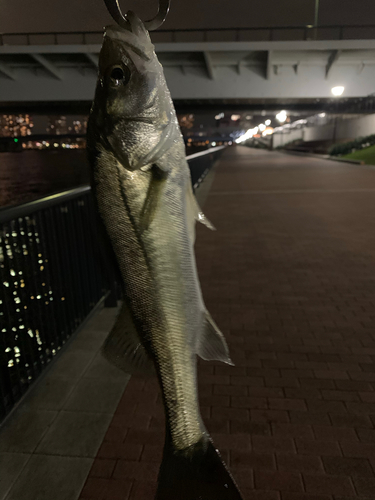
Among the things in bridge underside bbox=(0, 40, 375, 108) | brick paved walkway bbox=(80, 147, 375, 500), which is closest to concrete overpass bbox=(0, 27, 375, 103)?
bridge underside bbox=(0, 40, 375, 108)

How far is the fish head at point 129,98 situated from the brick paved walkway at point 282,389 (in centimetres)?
211

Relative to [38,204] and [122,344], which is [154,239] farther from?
[38,204]

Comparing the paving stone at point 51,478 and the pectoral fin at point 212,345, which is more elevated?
the pectoral fin at point 212,345

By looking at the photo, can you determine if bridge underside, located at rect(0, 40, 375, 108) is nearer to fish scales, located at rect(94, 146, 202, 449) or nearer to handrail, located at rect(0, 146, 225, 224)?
handrail, located at rect(0, 146, 225, 224)

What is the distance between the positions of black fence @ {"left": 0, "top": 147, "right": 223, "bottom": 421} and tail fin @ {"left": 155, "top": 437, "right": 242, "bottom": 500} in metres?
1.17

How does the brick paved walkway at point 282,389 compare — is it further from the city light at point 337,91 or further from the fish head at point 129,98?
the city light at point 337,91

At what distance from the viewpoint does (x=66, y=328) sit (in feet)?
13.3

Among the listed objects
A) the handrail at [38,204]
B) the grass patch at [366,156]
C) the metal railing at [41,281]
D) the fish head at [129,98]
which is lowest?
the grass patch at [366,156]

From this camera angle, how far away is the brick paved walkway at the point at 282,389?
8.33 feet

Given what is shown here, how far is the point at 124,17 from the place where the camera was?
1.33 metres

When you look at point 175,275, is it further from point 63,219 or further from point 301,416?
point 63,219

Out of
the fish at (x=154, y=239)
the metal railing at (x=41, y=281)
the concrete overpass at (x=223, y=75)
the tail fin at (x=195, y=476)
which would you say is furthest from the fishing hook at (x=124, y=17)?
the concrete overpass at (x=223, y=75)

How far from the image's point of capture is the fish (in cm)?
130

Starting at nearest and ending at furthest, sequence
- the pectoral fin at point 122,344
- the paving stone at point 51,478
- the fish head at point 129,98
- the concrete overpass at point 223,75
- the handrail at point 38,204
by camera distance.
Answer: the fish head at point 129,98
the pectoral fin at point 122,344
the paving stone at point 51,478
the handrail at point 38,204
the concrete overpass at point 223,75
